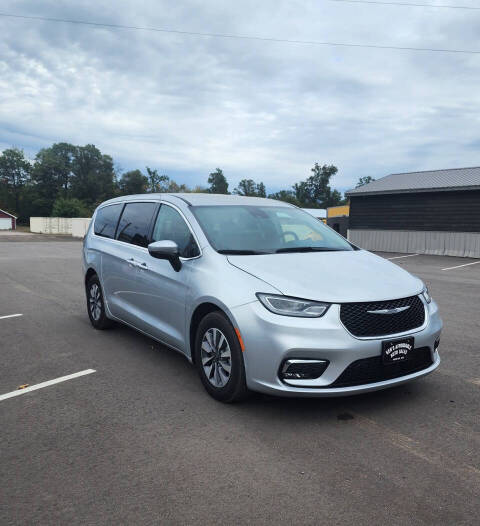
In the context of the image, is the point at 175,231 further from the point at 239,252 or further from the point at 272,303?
the point at 272,303

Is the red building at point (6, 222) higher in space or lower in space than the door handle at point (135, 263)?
lower

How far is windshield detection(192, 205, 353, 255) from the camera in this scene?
438cm

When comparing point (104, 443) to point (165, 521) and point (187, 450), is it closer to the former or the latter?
point (187, 450)

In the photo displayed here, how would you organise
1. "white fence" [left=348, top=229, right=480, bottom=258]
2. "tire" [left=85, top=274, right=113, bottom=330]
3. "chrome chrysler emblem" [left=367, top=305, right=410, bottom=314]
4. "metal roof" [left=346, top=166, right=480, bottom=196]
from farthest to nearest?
"metal roof" [left=346, top=166, right=480, bottom=196], "white fence" [left=348, top=229, right=480, bottom=258], "tire" [left=85, top=274, right=113, bottom=330], "chrome chrysler emblem" [left=367, top=305, right=410, bottom=314]

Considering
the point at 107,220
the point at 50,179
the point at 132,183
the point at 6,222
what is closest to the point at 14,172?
the point at 50,179

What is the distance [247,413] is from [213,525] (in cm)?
135

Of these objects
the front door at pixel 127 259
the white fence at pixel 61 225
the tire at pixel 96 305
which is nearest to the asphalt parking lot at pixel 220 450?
the front door at pixel 127 259

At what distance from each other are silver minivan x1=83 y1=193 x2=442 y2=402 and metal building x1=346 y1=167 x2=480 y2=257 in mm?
20310

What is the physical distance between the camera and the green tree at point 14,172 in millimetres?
98188

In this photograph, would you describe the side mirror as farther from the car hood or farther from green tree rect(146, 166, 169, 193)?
green tree rect(146, 166, 169, 193)

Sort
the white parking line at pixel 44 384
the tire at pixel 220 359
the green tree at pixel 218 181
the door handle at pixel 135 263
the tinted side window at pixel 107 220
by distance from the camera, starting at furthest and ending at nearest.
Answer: the green tree at pixel 218 181 → the tinted side window at pixel 107 220 → the door handle at pixel 135 263 → the white parking line at pixel 44 384 → the tire at pixel 220 359

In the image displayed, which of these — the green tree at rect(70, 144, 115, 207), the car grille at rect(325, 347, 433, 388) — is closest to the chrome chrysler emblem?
the car grille at rect(325, 347, 433, 388)

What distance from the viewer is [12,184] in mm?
99688

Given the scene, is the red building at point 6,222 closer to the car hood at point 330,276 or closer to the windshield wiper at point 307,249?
the windshield wiper at point 307,249
